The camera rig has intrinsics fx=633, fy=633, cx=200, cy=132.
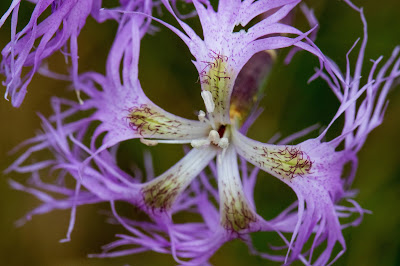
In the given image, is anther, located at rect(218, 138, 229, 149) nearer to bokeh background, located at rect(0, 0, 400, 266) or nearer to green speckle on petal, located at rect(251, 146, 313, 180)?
green speckle on petal, located at rect(251, 146, 313, 180)

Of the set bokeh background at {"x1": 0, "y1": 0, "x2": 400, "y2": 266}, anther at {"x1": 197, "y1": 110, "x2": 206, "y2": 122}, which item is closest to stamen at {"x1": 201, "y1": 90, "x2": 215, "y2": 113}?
anther at {"x1": 197, "y1": 110, "x2": 206, "y2": 122}

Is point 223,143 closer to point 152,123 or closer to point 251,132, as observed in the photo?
point 152,123

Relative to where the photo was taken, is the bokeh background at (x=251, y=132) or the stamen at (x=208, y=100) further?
the bokeh background at (x=251, y=132)

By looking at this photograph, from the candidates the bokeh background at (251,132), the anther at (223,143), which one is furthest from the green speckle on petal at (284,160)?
the bokeh background at (251,132)

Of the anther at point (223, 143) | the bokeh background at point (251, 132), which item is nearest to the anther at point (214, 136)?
the anther at point (223, 143)

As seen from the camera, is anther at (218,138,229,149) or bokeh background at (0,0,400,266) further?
bokeh background at (0,0,400,266)

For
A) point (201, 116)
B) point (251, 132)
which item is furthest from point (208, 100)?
point (251, 132)

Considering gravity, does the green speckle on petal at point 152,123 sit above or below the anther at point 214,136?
above

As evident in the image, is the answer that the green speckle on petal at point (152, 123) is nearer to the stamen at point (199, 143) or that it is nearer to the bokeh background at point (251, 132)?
the stamen at point (199, 143)
